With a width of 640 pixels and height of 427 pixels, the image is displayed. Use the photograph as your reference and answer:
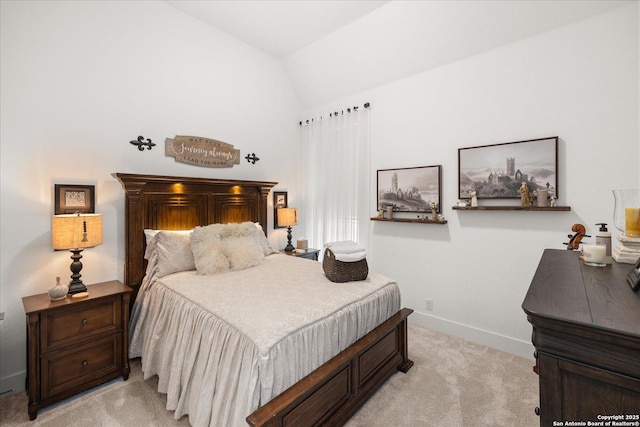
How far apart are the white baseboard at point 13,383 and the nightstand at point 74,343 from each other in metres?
0.20

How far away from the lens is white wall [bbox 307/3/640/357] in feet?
7.74

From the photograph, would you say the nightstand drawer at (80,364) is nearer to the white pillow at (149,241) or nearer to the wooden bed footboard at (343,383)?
the white pillow at (149,241)

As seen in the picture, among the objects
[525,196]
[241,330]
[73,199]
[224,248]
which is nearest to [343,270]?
[241,330]

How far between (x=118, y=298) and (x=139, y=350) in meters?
0.57

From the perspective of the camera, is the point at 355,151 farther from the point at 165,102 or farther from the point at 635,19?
the point at 635,19

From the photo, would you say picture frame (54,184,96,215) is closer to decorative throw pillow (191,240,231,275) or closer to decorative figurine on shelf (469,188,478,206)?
decorative throw pillow (191,240,231,275)

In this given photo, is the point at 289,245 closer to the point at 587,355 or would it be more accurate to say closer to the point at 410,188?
the point at 410,188

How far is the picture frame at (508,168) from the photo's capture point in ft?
8.49

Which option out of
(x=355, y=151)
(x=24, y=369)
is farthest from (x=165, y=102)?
(x=24, y=369)

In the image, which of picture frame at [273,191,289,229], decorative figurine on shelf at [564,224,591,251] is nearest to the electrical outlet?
decorative figurine on shelf at [564,224,591,251]

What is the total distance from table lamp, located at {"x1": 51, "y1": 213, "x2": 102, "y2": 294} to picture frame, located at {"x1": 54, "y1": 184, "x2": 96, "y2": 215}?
1.04 ft

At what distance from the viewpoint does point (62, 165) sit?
2471 mm

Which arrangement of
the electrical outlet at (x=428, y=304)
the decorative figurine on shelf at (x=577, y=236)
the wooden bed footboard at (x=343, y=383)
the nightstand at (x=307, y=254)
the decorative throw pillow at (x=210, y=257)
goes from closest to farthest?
the wooden bed footboard at (x=343, y=383) < the decorative figurine on shelf at (x=577, y=236) < the decorative throw pillow at (x=210, y=257) < the electrical outlet at (x=428, y=304) < the nightstand at (x=307, y=254)

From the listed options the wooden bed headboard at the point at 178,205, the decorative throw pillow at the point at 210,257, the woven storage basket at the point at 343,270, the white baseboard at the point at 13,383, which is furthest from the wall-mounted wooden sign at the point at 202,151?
the white baseboard at the point at 13,383
